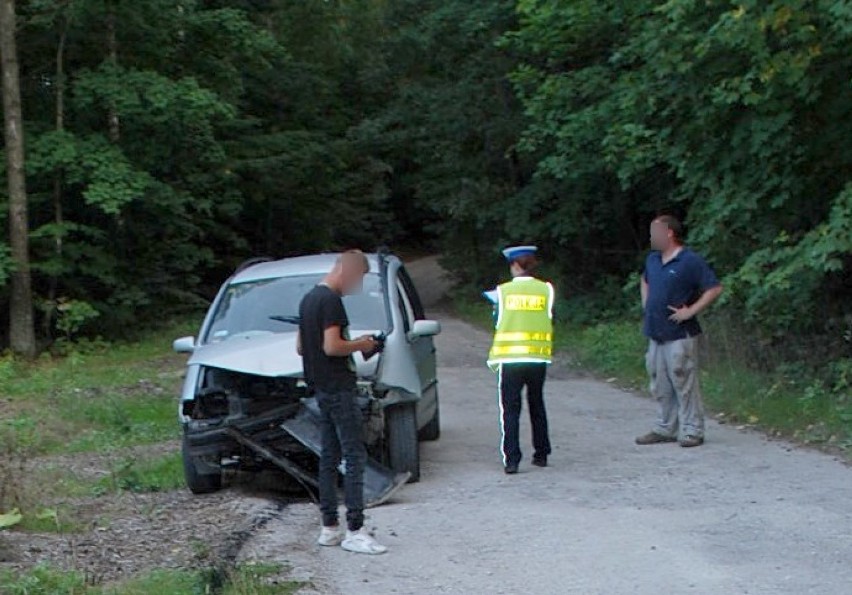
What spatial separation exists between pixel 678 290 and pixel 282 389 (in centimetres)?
358

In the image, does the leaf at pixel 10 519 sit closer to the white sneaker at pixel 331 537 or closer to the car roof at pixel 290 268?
the white sneaker at pixel 331 537

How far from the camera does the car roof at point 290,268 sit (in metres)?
11.0

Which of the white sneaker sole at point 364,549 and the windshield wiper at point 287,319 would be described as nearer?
the white sneaker sole at point 364,549

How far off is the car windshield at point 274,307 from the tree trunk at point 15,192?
13.0 meters

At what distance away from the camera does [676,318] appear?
10.7m

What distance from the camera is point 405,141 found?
39031 mm

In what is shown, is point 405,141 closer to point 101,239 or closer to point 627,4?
point 101,239

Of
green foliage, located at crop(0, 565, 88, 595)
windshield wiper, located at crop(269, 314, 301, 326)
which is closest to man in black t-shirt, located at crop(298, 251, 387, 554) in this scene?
green foliage, located at crop(0, 565, 88, 595)

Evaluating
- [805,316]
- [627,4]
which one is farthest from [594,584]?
[627,4]

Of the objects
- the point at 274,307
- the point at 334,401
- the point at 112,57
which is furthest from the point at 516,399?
the point at 112,57

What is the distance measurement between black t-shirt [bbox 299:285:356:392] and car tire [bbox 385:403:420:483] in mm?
2003

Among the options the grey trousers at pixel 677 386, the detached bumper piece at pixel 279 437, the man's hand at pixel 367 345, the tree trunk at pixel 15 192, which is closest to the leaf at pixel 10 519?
the detached bumper piece at pixel 279 437

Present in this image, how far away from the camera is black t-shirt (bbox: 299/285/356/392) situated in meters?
7.58

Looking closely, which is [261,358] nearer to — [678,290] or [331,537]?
[331,537]
